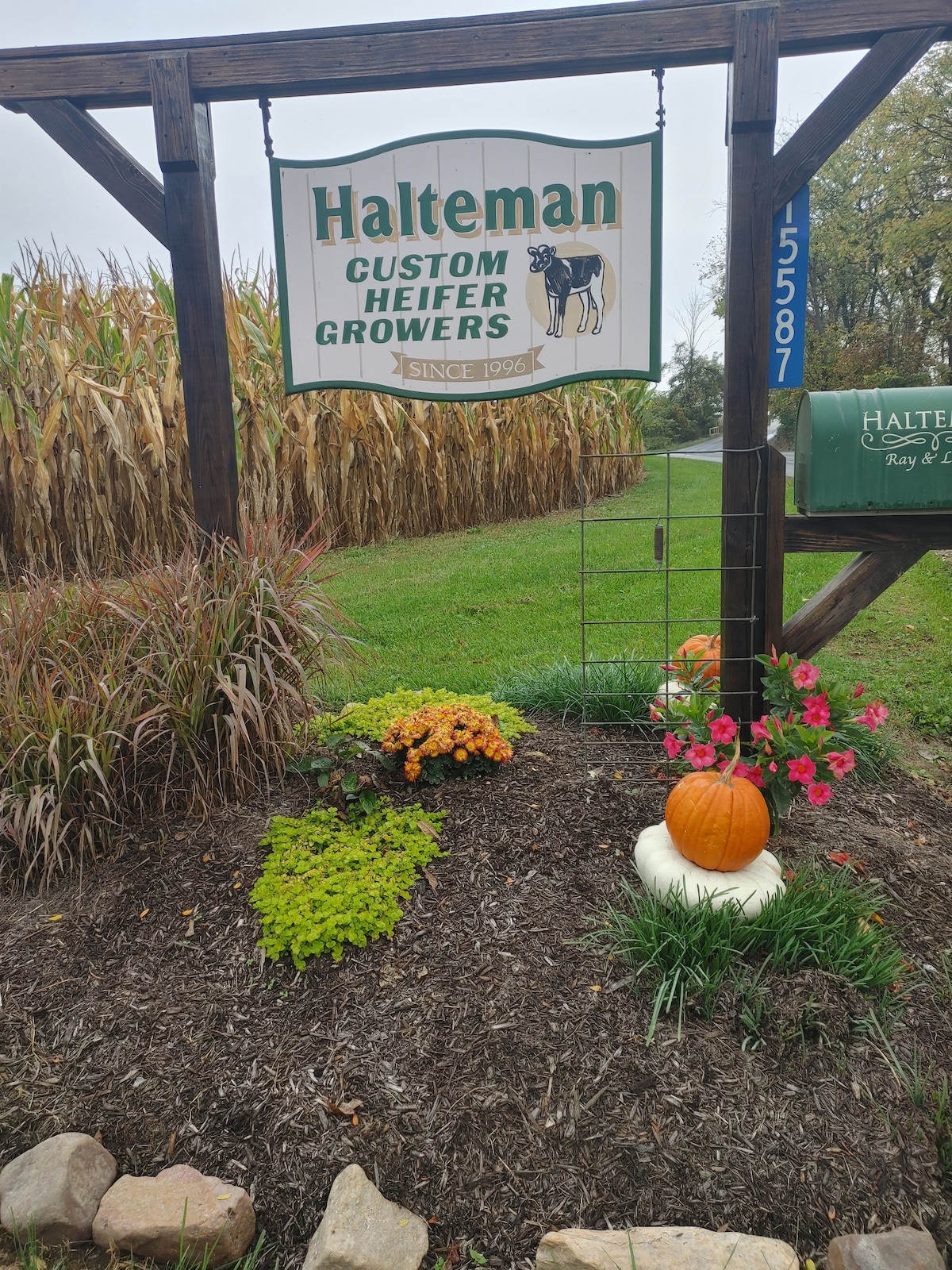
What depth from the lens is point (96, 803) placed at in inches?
115

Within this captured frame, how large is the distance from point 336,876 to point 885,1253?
5.36ft

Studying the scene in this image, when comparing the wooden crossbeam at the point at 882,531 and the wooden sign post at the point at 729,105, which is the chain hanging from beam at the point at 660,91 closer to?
the wooden sign post at the point at 729,105

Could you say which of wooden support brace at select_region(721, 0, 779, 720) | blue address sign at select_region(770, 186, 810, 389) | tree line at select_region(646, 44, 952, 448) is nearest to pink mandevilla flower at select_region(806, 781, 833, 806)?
wooden support brace at select_region(721, 0, 779, 720)

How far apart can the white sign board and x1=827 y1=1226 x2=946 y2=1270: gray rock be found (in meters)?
2.73

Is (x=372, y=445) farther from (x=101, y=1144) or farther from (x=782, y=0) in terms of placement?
(x=101, y=1144)

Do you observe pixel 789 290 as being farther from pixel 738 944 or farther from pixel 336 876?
pixel 336 876

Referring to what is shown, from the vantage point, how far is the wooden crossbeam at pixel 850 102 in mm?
2874

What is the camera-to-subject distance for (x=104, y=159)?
129 inches


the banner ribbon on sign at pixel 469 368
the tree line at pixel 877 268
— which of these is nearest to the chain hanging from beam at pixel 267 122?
the banner ribbon on sign at pixel 469 368

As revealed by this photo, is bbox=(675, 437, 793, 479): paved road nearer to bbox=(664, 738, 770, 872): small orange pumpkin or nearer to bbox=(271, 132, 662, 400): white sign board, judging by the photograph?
bbox=(271, 132, 662, 400): white sign board

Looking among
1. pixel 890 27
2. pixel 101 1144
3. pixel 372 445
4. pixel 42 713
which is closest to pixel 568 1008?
pixel 101 1144

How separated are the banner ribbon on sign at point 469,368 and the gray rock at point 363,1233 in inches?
107

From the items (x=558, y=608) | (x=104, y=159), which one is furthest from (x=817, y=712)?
(x=558, y=608)

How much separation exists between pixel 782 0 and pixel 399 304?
1700mm
